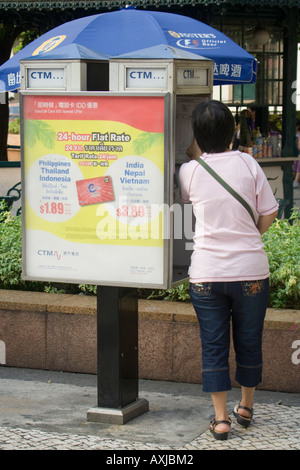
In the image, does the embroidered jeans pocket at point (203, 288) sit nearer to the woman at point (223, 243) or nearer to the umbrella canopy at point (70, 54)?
the woman at point (223, 243)

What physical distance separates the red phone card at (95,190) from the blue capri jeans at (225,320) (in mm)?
676

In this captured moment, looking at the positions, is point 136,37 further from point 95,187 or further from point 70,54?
point 95,187

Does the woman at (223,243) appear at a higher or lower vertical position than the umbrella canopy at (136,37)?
lower

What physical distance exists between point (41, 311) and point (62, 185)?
1607 mm

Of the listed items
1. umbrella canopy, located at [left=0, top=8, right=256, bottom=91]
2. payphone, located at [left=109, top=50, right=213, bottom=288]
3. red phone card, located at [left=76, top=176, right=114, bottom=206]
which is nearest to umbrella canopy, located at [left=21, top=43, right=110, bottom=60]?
payphone, located at [left=109, top=50, right=213, bottom=288]

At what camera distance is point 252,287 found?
4.53m

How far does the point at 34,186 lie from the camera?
191 inches

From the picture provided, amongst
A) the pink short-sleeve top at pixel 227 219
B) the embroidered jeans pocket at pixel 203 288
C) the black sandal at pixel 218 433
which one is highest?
the pink short-sleeve top at pixel 227 219

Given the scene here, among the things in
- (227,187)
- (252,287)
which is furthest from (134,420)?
(227,187)

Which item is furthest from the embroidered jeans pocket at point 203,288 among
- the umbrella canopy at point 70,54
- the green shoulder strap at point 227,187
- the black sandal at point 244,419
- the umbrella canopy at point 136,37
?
the umbrella canopy at point 136,37

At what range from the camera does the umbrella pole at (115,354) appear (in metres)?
4.90

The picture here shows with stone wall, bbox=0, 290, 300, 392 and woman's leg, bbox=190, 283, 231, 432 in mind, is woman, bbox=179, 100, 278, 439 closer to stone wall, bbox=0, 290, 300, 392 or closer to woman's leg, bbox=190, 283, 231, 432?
woman's leg, bbox=190, 283, 231, 432

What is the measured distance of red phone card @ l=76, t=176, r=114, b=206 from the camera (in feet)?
15.3
